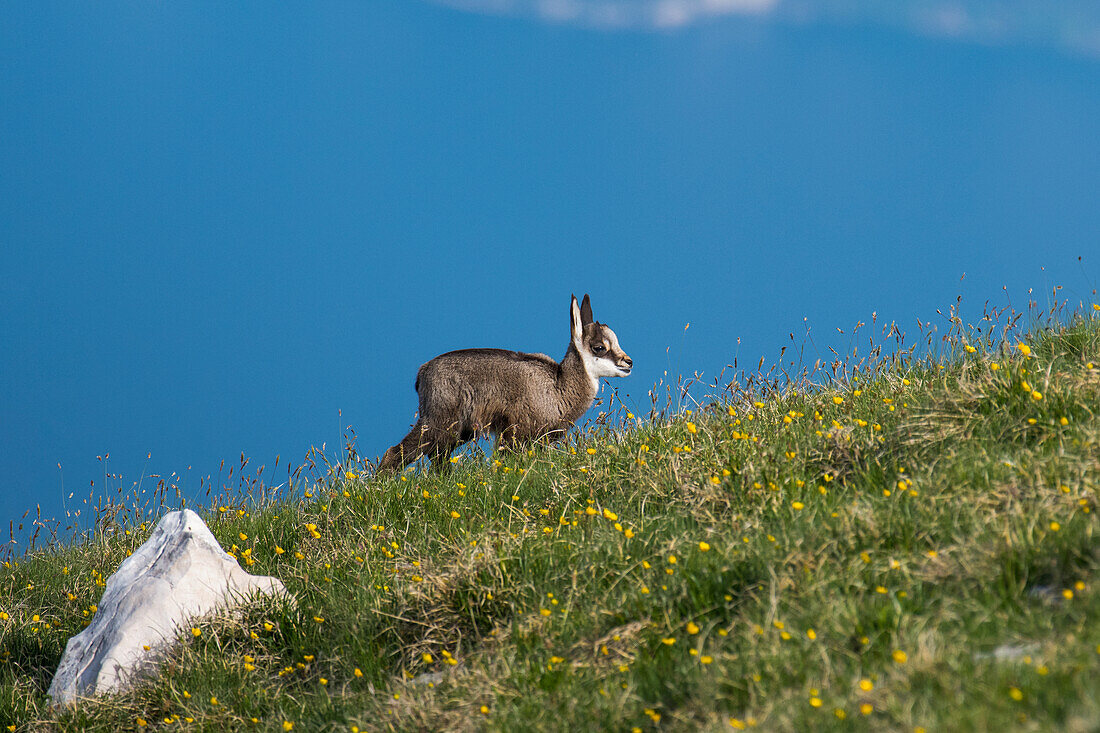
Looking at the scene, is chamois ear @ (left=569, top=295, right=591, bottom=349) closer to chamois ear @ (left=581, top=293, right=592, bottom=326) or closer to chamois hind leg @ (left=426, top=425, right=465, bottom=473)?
chamois ear @ (left=581, top=293, right=592, bottom=326)

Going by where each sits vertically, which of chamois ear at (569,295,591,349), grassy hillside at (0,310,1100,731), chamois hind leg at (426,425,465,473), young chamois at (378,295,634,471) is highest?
chamois ear at (569,295,591,349)

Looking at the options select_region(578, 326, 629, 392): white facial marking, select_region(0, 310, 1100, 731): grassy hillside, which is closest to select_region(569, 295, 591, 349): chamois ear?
select_region(578, 326, 629, 392): white facial marking

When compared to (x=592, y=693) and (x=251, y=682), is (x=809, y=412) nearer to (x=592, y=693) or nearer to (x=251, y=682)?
(x=592, y=693)

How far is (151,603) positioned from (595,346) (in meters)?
5.78

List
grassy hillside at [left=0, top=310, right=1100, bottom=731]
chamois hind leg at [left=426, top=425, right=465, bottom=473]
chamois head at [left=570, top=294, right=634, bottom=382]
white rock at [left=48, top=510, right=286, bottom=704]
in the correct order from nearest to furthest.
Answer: grassy hillside at [left=0, top=310, right=1100, bottom=731]
white rock at [left=48, top=510, right=286, bottom=704]
chamois hind leg at [left=426, top=425, right=465, bottom=473]
chamois head at [left=570, top=294, right=634, bottom=382]

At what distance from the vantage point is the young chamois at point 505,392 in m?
10.1

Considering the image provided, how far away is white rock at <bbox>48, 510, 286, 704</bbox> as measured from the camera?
641 cm

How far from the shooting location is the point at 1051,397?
19.7ft

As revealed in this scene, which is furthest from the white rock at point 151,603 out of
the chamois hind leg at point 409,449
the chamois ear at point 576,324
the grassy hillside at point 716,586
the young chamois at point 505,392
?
the chamois ear at point 576,324

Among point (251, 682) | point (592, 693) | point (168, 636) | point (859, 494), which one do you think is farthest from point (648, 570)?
point (168, 636)

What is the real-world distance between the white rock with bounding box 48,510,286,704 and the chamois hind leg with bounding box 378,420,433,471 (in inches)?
122

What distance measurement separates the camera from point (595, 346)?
1079 centimetres

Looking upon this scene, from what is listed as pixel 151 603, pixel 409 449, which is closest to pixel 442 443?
pixel 409 449

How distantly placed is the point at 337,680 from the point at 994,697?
12.7ft
